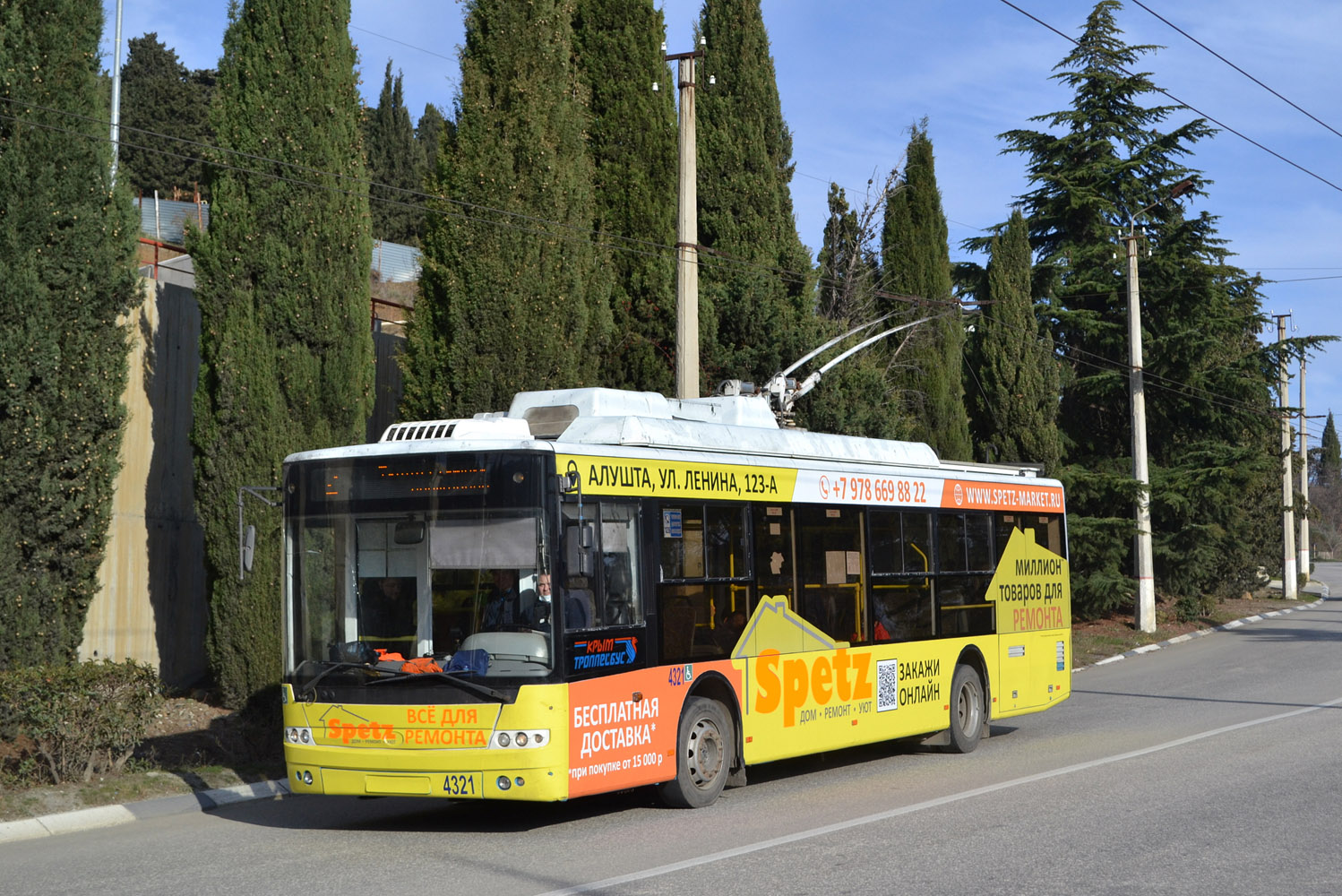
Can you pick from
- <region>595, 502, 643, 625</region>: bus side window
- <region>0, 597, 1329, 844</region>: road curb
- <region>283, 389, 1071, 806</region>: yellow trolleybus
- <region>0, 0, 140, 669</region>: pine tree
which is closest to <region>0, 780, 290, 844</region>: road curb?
<region>0, 597, 1329, 844</region>: road curb

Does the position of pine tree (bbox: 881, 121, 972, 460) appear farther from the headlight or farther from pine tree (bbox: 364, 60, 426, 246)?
pine tree (bbox: 364, 60, 426, 246)

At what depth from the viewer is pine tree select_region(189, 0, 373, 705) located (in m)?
15.2

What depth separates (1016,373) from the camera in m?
32.9

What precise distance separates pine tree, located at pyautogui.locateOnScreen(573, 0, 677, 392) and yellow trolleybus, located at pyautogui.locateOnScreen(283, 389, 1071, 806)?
29.4 ft

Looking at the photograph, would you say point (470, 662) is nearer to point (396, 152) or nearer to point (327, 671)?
point (327, 671)

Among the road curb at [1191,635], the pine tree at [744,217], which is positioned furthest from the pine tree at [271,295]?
the road curb at [1191,635]

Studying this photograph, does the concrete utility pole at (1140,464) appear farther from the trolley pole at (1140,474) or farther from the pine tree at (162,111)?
the pine tree at (162,111)

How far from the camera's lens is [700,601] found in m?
11.0

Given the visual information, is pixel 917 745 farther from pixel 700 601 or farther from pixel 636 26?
pixel 636 26

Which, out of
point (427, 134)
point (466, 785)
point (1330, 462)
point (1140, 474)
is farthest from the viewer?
point (1330, 462)

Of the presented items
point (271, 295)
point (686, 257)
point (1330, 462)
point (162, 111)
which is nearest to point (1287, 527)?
point (686, 257)

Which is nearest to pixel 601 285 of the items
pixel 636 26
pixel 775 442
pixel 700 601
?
pixel 636 26

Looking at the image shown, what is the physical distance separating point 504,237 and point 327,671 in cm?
883

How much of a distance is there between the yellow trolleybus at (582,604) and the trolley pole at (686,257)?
3.15 metres
